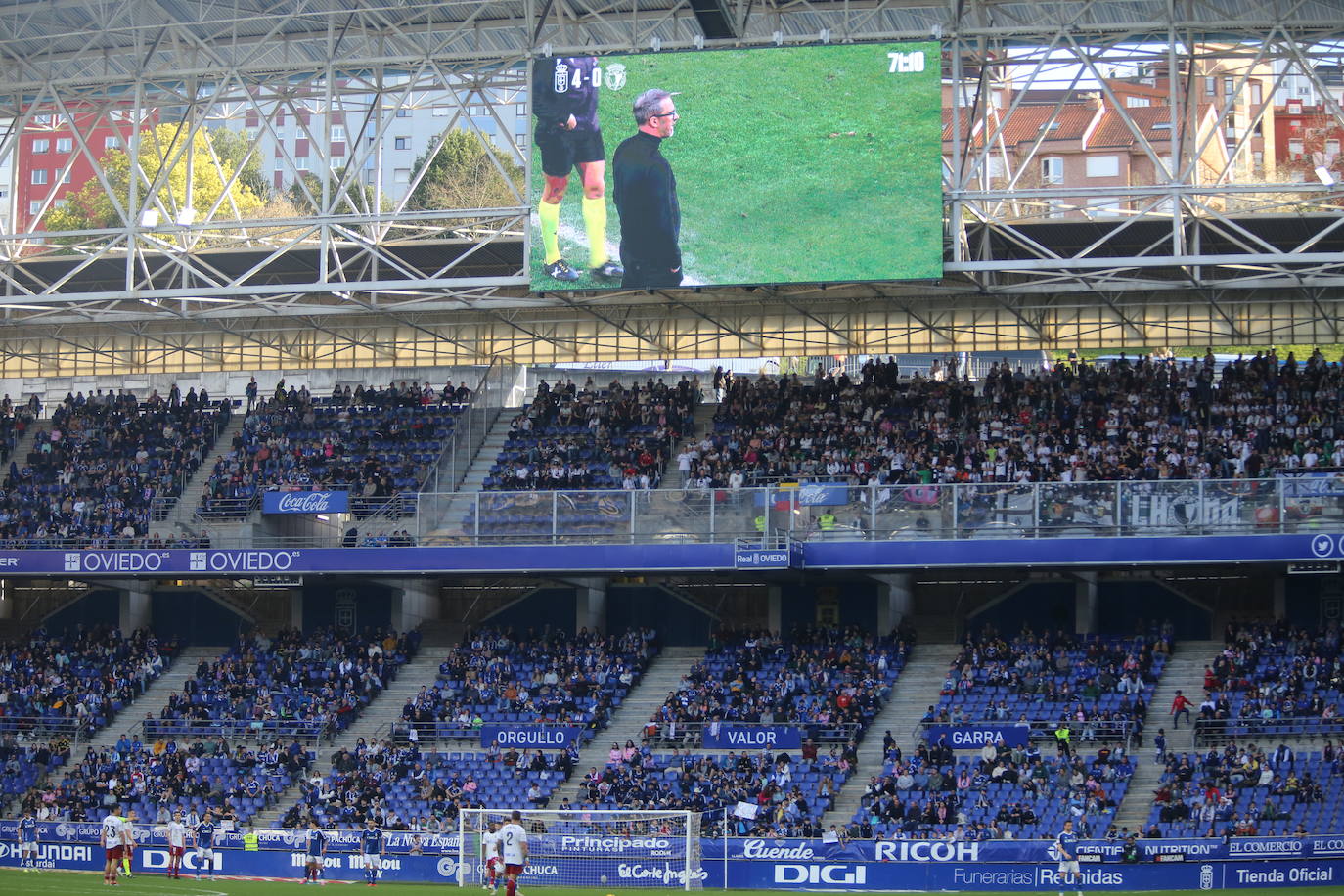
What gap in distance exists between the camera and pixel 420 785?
3553cm

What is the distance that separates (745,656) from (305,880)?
10.7 m

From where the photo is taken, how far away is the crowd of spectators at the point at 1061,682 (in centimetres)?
3459

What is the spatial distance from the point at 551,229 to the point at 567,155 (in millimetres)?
1607

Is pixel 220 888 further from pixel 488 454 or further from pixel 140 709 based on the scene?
pixel 488 454

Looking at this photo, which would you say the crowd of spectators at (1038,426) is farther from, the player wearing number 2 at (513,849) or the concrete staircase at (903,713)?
the player wearing number 2 at (513,849)

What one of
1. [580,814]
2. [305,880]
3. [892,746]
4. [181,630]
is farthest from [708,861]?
[181,630]

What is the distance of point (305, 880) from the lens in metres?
32.6

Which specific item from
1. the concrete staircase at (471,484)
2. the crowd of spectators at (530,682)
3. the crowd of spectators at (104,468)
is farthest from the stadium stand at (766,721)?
the crowd of spectators at (104,468)

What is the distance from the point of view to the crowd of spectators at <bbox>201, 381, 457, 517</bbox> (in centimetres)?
4256

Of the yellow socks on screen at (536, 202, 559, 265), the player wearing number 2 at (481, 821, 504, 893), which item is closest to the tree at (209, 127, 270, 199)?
the yellow socks on screen at (536, 202, 559, 265)

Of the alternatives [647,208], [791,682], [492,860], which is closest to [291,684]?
[791,682]

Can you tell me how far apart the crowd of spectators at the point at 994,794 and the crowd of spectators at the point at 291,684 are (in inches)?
477

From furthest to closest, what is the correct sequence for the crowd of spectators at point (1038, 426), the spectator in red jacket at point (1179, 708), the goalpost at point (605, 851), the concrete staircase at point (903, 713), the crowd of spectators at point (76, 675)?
the crowd of spectators at point (76, 675) < the crowd of spectators at point (1038, 426) < the spectator in red jacket at point (1179, 708) < the concrete staircase at point (903, 713) < the goalpost at point (605, 851)

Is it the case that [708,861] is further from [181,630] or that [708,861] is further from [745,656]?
[181,630]
